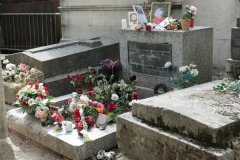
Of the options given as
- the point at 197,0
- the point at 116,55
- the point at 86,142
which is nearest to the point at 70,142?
the point at 86,142

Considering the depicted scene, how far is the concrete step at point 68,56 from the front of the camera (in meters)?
6.70

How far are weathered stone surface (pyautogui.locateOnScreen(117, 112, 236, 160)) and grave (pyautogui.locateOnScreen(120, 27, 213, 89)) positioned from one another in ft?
6.98

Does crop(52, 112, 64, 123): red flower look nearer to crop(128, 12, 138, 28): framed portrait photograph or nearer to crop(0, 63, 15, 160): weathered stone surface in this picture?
crop(0, 63, 15, 160): weathered stone surface

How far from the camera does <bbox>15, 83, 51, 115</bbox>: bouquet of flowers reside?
523 centimetres

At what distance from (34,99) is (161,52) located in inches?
88.6

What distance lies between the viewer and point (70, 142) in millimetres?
4418

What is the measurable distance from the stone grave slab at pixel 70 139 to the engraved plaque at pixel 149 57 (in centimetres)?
176

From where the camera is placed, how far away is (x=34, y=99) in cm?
538

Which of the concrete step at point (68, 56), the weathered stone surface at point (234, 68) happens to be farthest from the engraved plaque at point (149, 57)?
the weathered stone surface at point (234, 68)

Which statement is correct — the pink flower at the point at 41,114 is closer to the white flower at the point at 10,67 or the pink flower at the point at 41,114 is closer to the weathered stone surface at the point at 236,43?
the white flower at the point at 10,67

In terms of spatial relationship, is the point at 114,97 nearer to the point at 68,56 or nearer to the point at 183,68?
the point at 183,68

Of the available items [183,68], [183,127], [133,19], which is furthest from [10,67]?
[183,127]

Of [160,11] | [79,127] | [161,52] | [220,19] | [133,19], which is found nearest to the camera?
[79,127]

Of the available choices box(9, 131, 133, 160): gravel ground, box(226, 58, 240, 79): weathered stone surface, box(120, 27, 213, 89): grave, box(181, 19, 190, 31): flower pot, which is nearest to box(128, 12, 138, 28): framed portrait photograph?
box(120, 27, 213, 89): grave
